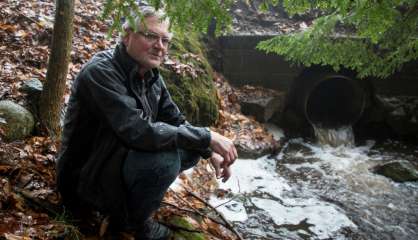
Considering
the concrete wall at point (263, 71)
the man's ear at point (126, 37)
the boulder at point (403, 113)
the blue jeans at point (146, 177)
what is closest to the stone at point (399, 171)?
the boulder at point (403, 113)

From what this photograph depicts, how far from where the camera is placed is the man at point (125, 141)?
2.60m

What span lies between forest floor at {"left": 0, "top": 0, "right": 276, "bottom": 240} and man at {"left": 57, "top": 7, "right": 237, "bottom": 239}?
230 mm

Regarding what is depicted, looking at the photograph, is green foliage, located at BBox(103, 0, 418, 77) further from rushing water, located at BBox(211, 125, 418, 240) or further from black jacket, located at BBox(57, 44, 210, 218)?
rushing water, located at BBox(211, 125, 418, 240)

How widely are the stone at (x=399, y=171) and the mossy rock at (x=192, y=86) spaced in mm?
3023

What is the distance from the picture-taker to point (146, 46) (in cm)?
278

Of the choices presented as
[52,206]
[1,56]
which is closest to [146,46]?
[52,206]

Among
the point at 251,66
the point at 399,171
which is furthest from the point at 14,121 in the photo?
the point at 251,66

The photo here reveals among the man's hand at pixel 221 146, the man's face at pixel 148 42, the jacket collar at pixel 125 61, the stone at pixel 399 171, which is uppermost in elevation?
the man's face at pixel 148 42

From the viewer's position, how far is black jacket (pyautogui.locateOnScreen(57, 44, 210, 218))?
2.58m

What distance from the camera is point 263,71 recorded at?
363 inches

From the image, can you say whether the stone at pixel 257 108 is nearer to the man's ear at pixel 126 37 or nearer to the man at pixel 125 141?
the man at pixel 125 141

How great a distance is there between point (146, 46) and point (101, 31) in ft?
14.1

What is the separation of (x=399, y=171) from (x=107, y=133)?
570 cm

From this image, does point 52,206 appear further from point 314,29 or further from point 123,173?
point 314,29
